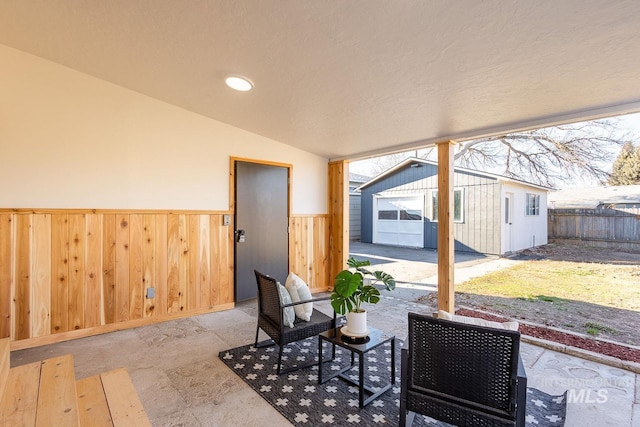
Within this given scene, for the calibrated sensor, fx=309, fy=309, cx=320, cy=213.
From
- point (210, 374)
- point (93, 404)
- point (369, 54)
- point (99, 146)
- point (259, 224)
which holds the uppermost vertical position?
point (369, 54)

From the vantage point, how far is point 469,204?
30.3 ft

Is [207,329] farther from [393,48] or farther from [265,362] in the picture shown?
[393,48]

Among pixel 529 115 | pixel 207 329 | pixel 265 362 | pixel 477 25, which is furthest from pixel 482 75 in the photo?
pixel 207 329

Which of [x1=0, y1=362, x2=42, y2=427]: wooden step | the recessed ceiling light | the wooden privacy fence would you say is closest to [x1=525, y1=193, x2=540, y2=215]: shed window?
the wooden privacy fence

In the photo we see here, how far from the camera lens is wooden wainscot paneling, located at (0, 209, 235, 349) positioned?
297 centimetres

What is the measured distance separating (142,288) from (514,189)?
975 centimetres

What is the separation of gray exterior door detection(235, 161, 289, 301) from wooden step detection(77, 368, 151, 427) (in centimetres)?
253

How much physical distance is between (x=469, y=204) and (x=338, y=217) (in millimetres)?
5765

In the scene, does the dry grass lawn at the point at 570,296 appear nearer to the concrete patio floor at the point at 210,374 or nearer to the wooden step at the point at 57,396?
the concrete patio floor at the point at 210,374

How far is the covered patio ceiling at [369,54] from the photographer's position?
1739 millimetres

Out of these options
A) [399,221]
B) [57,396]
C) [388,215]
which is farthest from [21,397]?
[388,215]

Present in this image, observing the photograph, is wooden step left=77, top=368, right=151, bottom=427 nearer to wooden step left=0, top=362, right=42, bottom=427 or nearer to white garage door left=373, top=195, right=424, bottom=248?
wooden step left=0, top=362, right=42, bottom=427

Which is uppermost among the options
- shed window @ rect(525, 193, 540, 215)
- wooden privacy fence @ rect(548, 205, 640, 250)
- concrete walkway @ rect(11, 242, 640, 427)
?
shed window @ rect(525, 193, 540, 215)

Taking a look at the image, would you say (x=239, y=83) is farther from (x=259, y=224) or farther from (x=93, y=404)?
(x=93, y=404)
